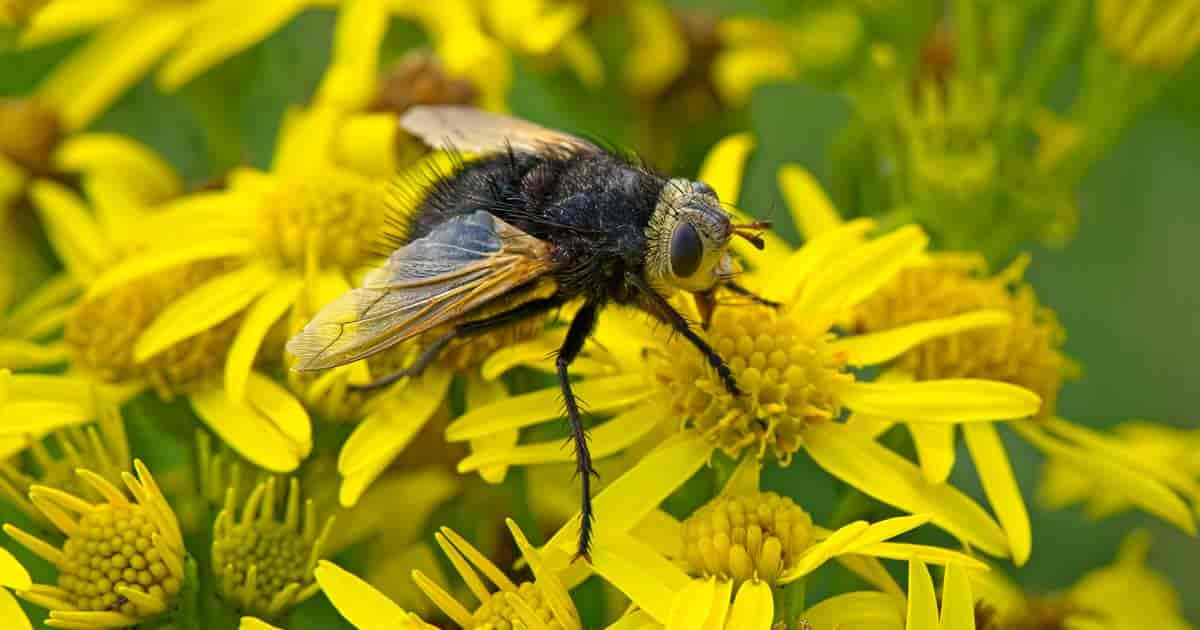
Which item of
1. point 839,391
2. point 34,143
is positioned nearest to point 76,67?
point 34,143

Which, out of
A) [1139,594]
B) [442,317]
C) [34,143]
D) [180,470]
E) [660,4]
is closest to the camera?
[442,317]

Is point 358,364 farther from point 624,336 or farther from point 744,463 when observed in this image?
point 744,463

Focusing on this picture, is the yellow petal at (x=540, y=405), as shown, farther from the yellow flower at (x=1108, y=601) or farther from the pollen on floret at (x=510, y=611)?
the yellow flower at (x=1108, y=601)

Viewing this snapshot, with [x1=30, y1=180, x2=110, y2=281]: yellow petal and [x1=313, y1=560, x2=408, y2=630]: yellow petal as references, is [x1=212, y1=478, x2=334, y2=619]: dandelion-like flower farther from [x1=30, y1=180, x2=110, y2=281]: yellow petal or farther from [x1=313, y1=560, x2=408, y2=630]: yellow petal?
[x1=30, y1=180, x2=110, y2=281]: yellow petal

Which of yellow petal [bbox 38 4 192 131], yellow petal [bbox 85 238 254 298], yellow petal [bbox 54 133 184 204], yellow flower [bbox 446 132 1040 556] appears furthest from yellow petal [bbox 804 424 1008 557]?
yellow petal [bbox 38 4 192 131]

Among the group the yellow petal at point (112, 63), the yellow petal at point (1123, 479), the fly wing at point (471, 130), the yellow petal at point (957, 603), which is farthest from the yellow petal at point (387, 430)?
the yellow petal at point (112, 63)

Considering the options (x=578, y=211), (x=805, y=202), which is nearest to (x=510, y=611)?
(x=578, y=211)

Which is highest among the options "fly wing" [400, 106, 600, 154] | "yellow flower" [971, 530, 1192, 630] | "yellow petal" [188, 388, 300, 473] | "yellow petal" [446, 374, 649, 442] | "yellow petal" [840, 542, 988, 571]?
"fly wing" [400, 106, 600, 154]
